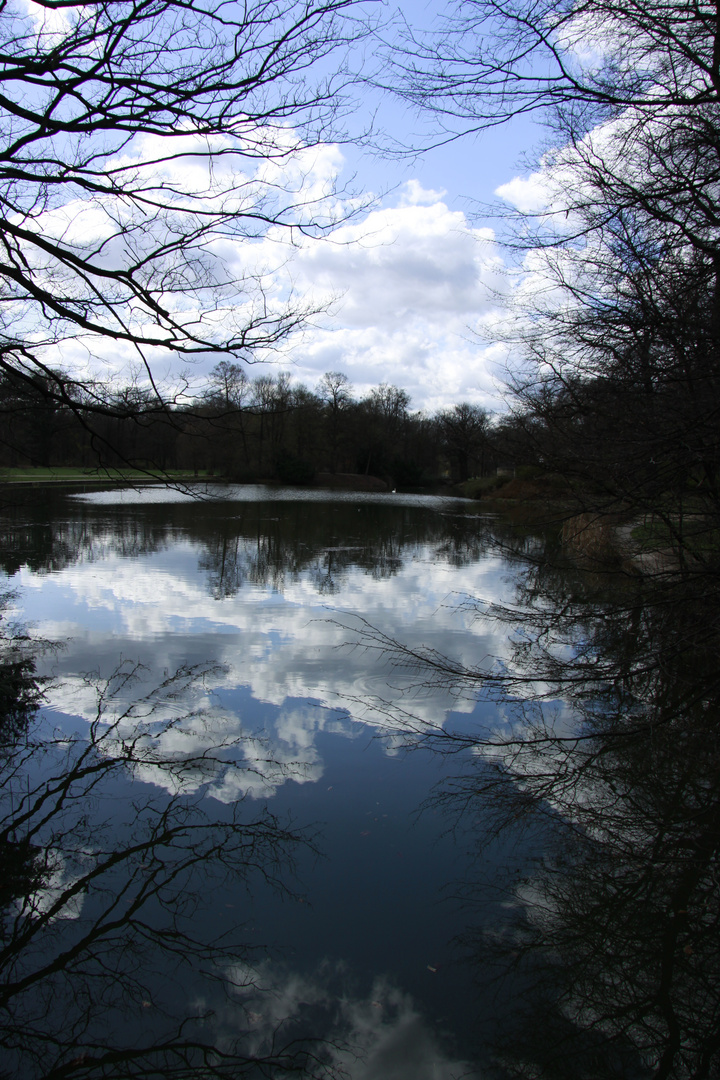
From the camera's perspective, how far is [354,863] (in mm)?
3686

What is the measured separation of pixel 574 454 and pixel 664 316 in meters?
1.17

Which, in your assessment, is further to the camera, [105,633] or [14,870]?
[105,633]

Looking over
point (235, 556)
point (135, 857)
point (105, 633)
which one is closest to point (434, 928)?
point (135, 857)

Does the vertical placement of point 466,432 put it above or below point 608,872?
above

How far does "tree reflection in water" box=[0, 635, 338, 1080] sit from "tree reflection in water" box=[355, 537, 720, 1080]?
1.06 m

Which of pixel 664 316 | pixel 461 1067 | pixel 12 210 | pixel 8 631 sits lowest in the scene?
pixel 461 1067

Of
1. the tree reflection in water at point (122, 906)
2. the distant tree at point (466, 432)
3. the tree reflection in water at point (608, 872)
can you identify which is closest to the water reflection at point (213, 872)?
the tree reflection in water at point (122, 906)

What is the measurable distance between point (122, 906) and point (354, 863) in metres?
1.19

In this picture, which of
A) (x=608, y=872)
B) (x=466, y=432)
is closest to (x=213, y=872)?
(x=608, y=872)

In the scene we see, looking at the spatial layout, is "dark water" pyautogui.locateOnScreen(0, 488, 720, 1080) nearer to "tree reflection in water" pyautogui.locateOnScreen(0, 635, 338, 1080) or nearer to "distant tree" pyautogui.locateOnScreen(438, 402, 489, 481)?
"tree reflection in water" pyautogui.locateOnScreen(0, 635, 338, 1080)

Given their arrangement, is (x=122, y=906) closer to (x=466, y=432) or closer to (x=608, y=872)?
(x=608, y=872)

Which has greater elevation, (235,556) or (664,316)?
(664,316)

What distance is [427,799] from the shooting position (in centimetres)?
443

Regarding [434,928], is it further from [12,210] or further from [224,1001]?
[12,210]
